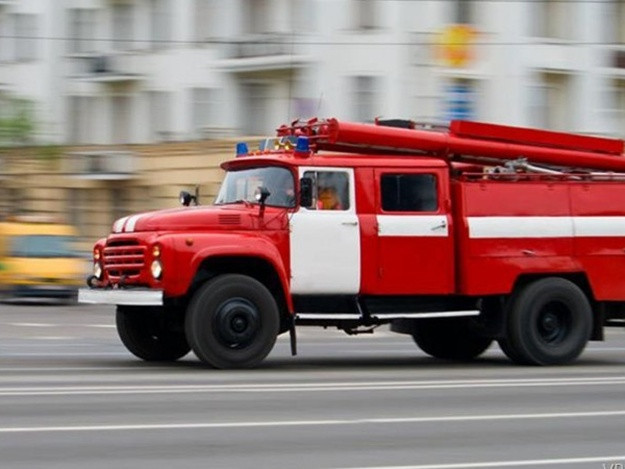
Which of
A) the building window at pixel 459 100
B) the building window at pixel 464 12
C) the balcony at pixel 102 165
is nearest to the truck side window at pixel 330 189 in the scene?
the building window at pixel 459 100

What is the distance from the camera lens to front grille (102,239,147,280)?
16750 mm

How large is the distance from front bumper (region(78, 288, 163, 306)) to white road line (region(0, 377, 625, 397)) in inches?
71.6

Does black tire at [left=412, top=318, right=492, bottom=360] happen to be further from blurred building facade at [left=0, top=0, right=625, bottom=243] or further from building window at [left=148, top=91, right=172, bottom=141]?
building window at [left=148, top=91, right=172, bottom=141]

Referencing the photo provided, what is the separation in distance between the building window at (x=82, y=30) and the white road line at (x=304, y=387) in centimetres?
4062

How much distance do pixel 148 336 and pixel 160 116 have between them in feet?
114

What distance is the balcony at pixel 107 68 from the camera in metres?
53.2

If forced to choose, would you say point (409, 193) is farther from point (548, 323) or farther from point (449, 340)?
point (449, 340)

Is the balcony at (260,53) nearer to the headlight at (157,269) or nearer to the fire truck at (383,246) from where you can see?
the fire truck at (383,246)

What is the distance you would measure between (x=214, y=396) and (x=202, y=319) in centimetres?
284

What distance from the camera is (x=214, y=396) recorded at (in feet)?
45.2

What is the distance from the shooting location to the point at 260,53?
49.2 m

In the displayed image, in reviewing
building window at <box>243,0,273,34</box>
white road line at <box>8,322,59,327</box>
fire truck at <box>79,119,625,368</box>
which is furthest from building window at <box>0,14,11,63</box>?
fire truck at <box>79,119,625,368</box>

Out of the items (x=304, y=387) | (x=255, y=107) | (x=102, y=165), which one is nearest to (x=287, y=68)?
(x=255, y=107)

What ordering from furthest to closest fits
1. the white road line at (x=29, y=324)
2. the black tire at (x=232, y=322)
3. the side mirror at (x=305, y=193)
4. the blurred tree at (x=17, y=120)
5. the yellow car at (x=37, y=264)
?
the blurred tree at (x=17, y=120)
the yellow car at (x=37, y=264)
the white road line at (x=29, y=324)
the side mirror at (x=305, y=193)
the black tire at (x=232, y=322)
